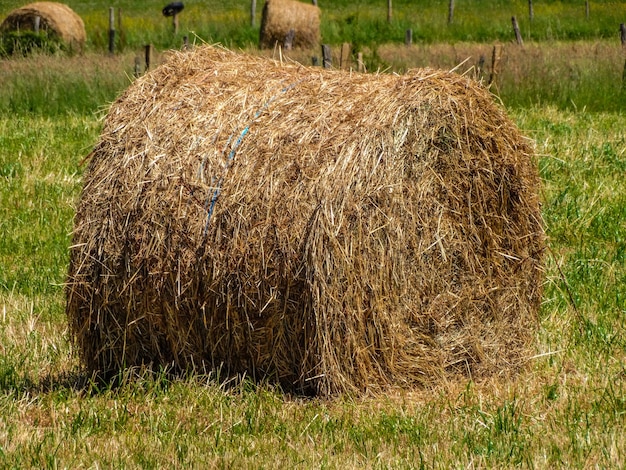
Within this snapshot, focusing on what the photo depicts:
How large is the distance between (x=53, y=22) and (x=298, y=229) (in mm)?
25011

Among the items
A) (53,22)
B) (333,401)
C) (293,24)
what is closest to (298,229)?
(333,401)

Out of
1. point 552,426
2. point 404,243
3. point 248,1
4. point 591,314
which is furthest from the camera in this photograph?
point 248,1

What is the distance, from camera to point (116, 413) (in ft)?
17.4

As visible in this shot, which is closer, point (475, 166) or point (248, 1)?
point (475, 166)

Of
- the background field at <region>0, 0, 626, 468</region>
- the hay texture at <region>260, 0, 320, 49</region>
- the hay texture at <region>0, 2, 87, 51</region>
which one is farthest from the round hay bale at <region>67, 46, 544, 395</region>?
the hay texture at <region>260, 0, 320, 49</region>

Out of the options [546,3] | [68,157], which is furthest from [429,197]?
[546,3]

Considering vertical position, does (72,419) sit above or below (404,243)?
below

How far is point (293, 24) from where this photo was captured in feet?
95.0

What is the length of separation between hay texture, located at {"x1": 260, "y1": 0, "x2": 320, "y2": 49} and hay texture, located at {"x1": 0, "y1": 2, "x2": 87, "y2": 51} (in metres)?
4.98

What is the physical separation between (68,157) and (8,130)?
2193 millimetres

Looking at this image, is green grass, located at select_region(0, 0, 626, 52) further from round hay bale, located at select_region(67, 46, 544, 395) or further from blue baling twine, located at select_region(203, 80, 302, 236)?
blue baling twine, located at select_region(203, 80, 302, 236)

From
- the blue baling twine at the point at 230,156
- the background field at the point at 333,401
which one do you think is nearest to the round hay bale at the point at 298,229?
the blue baling twine at the point at 230,156

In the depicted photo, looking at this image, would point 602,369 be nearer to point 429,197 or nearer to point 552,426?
point 552,426

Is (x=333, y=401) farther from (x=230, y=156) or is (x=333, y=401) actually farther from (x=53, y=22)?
(x=53, y=22)
